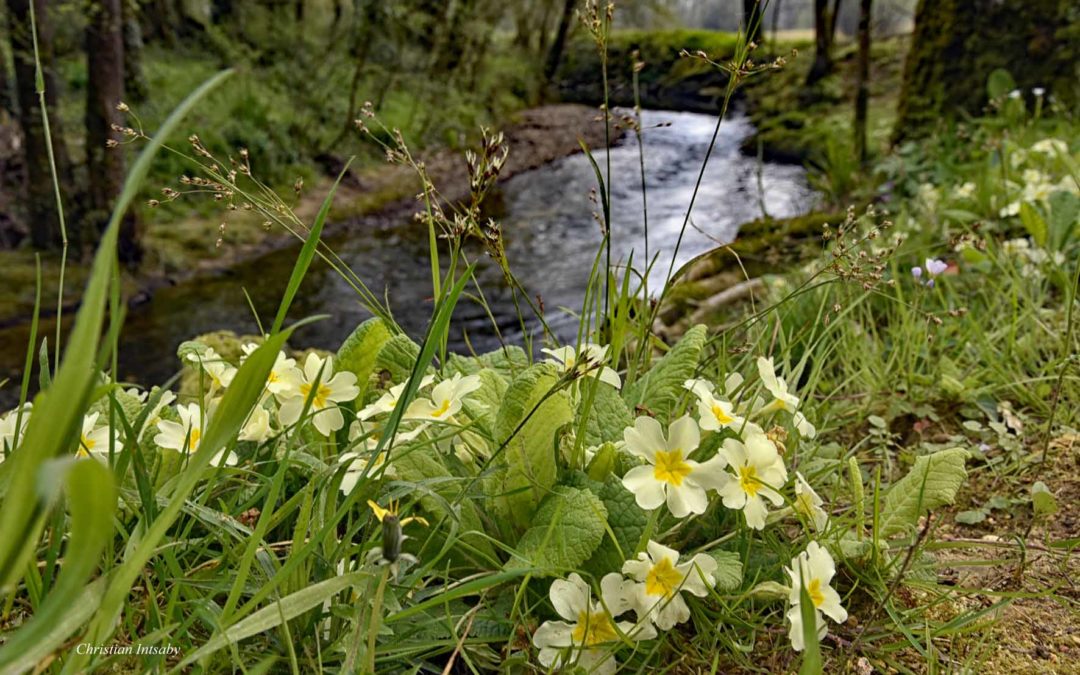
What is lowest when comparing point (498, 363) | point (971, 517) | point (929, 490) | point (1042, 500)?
point (971, 517)

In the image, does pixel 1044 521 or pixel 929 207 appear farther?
pixel 929 207

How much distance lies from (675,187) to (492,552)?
914 cm

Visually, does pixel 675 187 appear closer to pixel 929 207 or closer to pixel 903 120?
pixel 903 120

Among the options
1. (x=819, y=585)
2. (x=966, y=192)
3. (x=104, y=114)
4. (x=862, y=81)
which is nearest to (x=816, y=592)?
(x=819, y=585)

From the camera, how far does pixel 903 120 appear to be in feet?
19.6

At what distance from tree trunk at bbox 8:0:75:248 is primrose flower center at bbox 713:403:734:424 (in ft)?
19.1

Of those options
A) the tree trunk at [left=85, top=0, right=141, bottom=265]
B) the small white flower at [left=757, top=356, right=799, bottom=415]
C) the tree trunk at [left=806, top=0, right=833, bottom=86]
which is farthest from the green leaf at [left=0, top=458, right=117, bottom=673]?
the tree trunk at [left=806, top=0, right=833, bottom=86]

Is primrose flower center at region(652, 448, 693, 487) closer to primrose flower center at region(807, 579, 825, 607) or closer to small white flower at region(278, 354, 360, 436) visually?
primrose flower center at region(807, 579, 825, 607)

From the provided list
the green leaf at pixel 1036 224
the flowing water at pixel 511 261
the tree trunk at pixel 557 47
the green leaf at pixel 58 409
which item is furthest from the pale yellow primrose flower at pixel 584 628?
the tree trunk at pixel 557 47

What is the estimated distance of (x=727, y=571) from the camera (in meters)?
0.99

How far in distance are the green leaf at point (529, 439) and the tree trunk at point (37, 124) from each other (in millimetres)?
5640

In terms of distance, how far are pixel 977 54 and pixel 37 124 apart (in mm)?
6963

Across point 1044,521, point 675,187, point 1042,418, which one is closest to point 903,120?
point 675,187

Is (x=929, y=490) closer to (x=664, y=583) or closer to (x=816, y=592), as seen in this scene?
(x=816, y=592)
